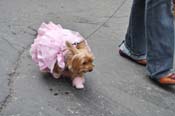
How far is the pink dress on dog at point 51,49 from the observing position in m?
3.21

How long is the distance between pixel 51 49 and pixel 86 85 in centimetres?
39

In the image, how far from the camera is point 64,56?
3201 mm

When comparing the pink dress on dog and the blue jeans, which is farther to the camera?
the blue jeans

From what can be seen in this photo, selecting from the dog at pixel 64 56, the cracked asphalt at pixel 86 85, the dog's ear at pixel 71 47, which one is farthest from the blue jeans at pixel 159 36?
the dog's ear at pixel 71 47

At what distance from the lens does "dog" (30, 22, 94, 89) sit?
3.14 metres

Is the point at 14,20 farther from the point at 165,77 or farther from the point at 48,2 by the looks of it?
the point at 165,77

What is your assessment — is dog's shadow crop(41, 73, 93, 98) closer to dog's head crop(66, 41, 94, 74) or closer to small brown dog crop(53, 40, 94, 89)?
small brown dog crop(53, 40, 94, 89)

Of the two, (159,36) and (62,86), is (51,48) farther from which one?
(159,36)

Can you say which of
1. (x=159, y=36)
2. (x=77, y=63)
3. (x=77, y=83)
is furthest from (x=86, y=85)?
(x=159, y=36)

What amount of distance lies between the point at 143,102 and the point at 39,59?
81 centimetres

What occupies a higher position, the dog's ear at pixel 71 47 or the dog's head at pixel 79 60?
the dog's ear at pixel 71 47

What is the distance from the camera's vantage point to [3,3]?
17.2ft

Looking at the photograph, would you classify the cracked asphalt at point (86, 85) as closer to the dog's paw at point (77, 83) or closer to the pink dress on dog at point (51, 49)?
the dog's paw at point (77, 83)

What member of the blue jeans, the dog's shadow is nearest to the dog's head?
the dog's shadow
